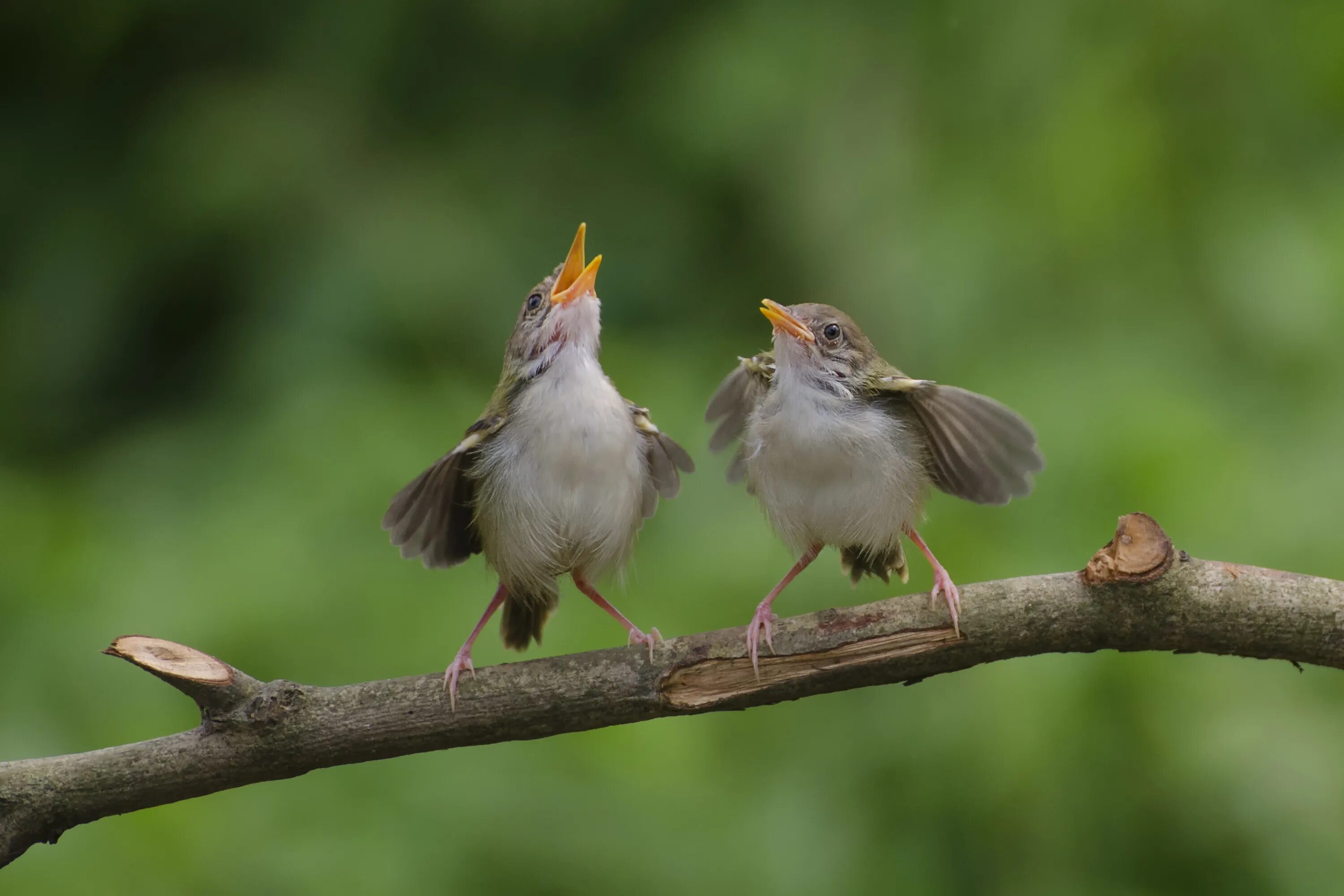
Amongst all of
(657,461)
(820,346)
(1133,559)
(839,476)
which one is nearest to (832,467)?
(839,476)

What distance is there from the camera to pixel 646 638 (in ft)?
9.02

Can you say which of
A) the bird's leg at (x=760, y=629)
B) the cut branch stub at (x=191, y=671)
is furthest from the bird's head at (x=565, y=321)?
the cut branch stub at (x=191, y=671)

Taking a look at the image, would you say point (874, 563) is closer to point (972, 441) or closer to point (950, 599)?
point (972, 441)

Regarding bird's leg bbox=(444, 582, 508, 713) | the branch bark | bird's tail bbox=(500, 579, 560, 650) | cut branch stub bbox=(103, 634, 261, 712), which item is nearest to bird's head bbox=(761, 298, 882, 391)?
the branch bark

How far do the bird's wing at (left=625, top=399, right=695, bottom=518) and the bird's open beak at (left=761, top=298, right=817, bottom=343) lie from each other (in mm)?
418

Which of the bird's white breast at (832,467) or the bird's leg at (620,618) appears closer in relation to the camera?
the bird's leg at (620,618)

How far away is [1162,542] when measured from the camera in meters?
2.46

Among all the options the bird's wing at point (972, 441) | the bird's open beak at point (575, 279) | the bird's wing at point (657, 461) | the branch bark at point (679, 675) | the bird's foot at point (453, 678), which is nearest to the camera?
the branch bark at point (679, 675)

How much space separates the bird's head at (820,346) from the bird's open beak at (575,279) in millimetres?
464

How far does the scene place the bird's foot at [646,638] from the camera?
8.52 feet

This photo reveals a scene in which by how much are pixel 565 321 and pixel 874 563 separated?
112cm

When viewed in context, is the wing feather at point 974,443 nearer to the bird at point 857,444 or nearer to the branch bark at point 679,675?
the bird at point 857,444

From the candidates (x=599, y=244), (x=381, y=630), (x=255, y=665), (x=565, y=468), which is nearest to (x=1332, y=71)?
(x=599, y=244)

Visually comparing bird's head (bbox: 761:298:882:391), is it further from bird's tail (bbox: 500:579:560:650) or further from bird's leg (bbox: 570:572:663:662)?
bird's tail (bbox: 500:579:560:650)
